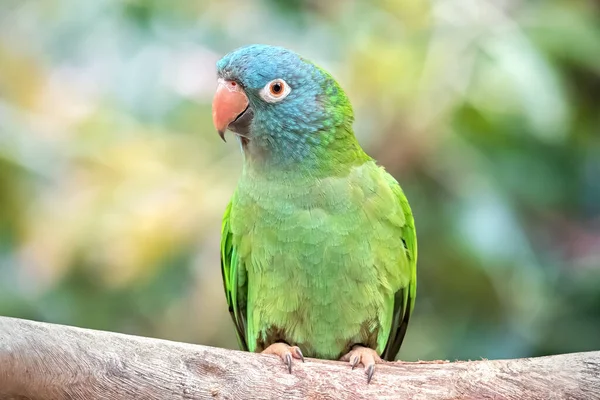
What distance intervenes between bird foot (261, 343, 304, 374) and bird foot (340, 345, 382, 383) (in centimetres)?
18

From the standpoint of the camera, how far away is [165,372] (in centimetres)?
183

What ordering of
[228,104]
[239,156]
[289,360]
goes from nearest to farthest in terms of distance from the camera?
1. [289,360]
2. [228,104]
3. [239,156]

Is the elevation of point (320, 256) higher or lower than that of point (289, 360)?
higher

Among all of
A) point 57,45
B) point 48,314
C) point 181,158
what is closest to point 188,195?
point 181,158

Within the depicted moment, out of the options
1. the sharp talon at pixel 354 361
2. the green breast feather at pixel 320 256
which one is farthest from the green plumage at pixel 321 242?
the sharp talon at pixel 354 361

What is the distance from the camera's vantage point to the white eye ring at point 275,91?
7.63 ft

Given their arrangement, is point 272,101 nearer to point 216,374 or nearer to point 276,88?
point 276,88

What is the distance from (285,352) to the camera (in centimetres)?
212

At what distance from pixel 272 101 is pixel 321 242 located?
505mm

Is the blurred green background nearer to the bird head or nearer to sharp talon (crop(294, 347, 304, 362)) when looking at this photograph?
the bird head

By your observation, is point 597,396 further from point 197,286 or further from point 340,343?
point 197,286

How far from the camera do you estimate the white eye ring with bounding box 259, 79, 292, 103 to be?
2324 mm

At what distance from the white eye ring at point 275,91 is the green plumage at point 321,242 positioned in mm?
55

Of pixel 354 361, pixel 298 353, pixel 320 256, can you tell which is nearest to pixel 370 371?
pixel 354 361
